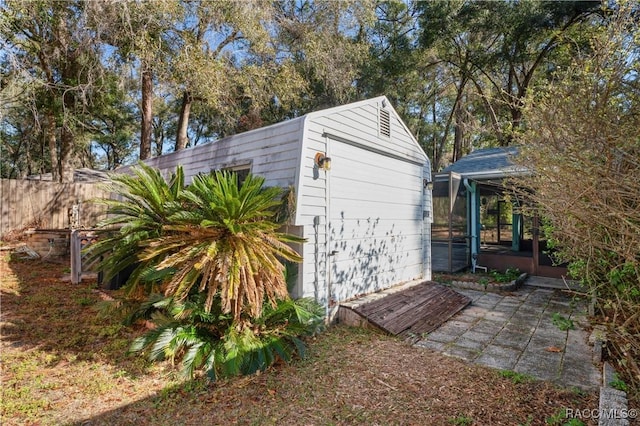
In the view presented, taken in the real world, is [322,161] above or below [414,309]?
above

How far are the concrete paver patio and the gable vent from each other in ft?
11.0

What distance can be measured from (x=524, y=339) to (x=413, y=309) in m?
1.51

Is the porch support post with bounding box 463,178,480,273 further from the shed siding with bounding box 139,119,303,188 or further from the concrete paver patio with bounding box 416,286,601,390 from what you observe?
the shed siding with bounding box 139,119,303,188

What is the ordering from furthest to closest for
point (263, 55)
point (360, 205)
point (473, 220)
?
point (263, 55) → point (473, 220) → point (360, 205)

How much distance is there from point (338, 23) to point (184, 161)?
30.2 ft

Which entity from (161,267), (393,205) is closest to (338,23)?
(393,205)

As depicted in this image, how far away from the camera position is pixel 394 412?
2.72 meters

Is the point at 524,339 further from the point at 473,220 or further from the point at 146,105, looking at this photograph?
the point at 146,105

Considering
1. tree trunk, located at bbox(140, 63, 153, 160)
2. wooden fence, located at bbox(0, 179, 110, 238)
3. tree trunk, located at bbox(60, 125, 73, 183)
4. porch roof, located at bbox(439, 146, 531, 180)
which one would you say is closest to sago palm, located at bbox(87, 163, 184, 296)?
wooden fence, located at bbox(0, 179, 110, 238)

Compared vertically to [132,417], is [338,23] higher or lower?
higher

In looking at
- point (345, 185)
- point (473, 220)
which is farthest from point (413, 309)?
point (473, 220)

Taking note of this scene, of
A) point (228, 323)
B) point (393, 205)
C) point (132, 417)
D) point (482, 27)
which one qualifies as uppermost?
point (482, 27)

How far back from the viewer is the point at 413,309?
5.20 metres

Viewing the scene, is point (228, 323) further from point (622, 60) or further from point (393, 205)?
point (622, 60)
